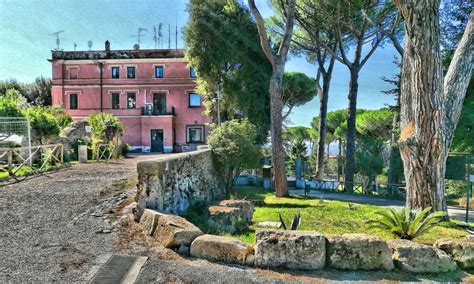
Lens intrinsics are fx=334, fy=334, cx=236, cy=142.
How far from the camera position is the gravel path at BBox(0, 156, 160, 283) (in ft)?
10.8

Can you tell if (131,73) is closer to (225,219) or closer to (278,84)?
(278,84)

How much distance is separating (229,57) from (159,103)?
13.1m

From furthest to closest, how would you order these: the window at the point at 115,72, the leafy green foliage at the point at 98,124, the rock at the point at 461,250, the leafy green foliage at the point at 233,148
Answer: the window at the point at 115,72, the leafy green foliage at the point at 98,124, the leafy green foliage at the point at 233,148, the rock at the point at 461,250

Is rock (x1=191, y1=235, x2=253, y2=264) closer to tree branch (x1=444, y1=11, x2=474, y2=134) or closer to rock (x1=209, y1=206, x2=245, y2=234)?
rock (x1=209, y1=206, x2=245, y2=234)

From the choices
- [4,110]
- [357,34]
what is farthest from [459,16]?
[4,110]

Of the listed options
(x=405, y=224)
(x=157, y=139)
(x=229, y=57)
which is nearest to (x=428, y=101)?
(x=405, y=224)

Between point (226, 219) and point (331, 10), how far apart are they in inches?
561

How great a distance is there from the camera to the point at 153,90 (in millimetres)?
31031

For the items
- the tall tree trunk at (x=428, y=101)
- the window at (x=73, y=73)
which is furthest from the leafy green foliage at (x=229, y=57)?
the window at (x=73, y=73)

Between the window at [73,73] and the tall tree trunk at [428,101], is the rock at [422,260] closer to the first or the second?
the tall tree trunk at [428,101]

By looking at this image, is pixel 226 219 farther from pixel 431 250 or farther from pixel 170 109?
pixel 170 109

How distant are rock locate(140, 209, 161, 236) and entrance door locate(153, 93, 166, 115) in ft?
89.2

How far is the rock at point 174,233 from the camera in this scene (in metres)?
4.05

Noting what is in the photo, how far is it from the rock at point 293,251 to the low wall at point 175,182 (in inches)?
95.3
